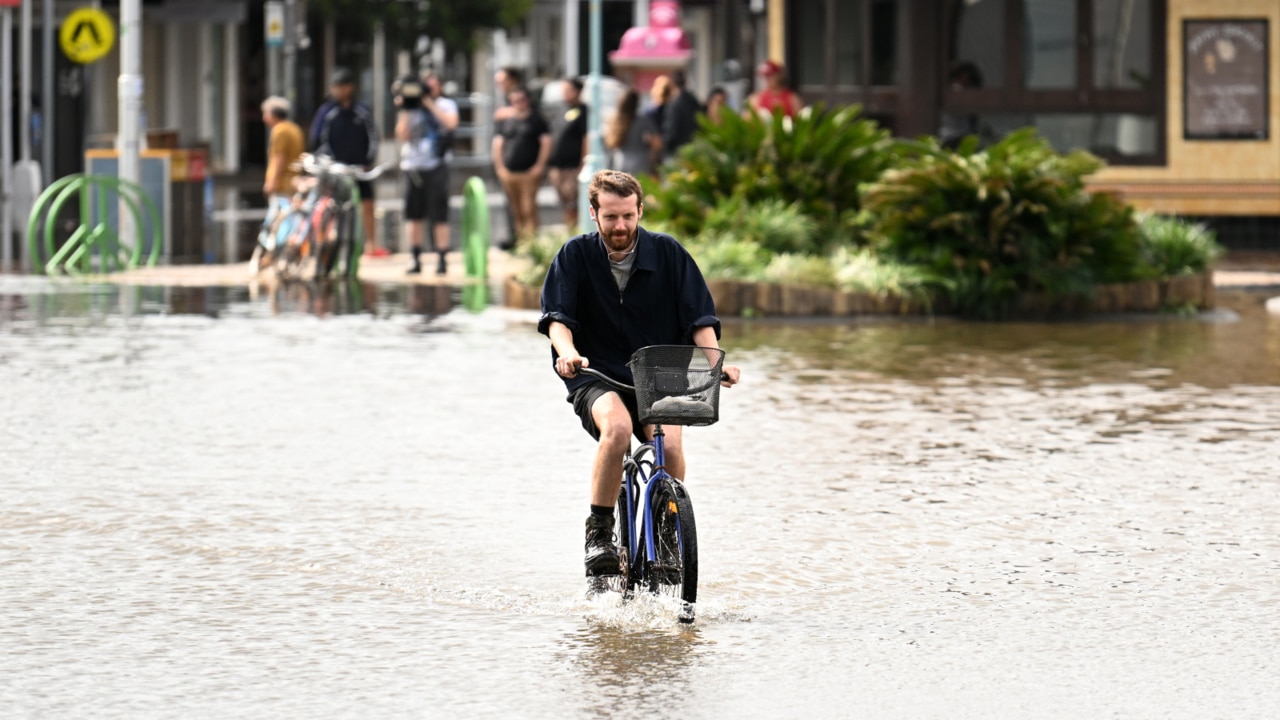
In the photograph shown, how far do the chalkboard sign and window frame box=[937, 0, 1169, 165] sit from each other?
0.91 ft

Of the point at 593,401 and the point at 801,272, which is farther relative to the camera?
the point at 801,272

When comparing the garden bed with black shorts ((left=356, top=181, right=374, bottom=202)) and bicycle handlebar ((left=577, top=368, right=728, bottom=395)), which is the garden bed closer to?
black shorts ((left=356, top=181, right=374, bottom=202))

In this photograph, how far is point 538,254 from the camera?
21.4 m

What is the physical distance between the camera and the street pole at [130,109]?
2616 cm

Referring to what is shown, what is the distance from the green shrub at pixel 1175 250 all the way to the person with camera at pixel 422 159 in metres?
6.91

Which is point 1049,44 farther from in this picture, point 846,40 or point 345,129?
point 345,129

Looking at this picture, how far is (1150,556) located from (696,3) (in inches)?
1806

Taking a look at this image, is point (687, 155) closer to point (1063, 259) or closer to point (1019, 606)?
point (1063, 259)

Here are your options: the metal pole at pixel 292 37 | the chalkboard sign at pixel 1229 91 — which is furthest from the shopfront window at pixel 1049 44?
the metal pole at pixel 292 37

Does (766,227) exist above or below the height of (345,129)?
below

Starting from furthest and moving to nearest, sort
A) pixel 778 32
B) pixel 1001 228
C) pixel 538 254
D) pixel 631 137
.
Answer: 1. pixel 778 32
2. pixel 631 137
3. pixel 538 254
4. pixel 1001 228

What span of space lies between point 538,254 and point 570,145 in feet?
17.7

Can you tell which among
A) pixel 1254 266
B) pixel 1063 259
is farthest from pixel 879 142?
pixel 1254 266

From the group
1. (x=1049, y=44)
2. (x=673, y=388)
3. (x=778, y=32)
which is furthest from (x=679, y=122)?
(x=673, y=388)
